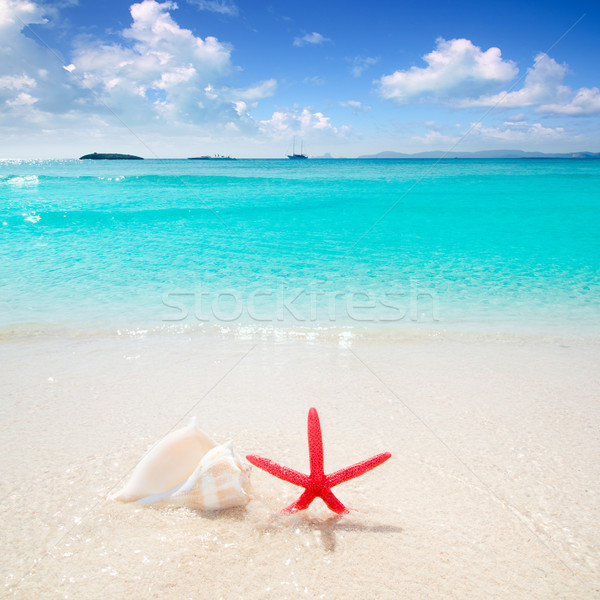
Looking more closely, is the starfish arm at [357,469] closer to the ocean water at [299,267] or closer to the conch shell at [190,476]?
the conch shell at [190,476]

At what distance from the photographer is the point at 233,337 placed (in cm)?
530

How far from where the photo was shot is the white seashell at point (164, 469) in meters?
2.21

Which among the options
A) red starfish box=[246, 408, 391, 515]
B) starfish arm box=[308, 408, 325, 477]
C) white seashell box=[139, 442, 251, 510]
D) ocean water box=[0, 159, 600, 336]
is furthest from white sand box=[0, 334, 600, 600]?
ocean water box=[0, 159, 600, 336]

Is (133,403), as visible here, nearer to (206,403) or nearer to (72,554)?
(206,403)

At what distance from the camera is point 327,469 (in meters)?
2.67

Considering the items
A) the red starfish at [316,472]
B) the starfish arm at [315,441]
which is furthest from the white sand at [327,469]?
the starfish arm at [315,441]

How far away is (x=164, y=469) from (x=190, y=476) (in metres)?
0.14

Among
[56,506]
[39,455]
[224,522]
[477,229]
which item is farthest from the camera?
[477,229]

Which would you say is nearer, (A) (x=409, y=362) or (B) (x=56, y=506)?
(B) (x=56, y=506)

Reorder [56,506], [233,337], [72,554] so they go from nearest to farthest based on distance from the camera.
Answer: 1. [72,554]
2. [56,506]
3. [233,337]

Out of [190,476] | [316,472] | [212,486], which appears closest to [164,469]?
[190,476]

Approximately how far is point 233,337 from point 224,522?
3276 millimetres

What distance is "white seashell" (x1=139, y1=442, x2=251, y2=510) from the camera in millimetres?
2135

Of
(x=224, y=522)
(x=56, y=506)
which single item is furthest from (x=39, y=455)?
(x=224, y=522)
